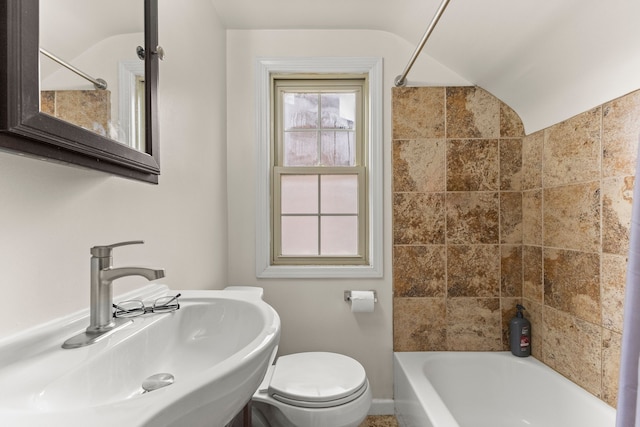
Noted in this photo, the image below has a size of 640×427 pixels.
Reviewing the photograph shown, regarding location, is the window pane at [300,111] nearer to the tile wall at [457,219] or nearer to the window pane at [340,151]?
the window pane at [340,151]

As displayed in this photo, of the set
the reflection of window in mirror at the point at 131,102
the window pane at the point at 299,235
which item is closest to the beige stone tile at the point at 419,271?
the window pane at the point at 299,235

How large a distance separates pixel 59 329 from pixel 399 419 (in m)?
1.74

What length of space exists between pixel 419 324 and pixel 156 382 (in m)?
1.57

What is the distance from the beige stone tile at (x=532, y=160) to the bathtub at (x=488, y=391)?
37.2 inches

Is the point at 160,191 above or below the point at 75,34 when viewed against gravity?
below

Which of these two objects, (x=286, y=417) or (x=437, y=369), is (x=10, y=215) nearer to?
(x=286, y=417)

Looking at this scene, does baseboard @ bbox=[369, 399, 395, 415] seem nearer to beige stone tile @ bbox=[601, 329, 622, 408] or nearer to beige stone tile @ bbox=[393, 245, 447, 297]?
beige stone tile @ bbox=[393, 245, 447, 297]

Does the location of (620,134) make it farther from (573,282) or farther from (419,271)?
(419,271)

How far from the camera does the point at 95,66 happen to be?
79cm

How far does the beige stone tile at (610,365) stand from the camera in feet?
4.36

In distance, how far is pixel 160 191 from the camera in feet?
3.98

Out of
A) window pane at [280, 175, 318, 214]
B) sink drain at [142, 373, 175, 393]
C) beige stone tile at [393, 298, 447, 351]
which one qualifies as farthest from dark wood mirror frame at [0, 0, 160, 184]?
beige stone tile at [393, 298, 447, 351]

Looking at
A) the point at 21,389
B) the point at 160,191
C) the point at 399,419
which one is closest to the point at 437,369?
the point at 399,419

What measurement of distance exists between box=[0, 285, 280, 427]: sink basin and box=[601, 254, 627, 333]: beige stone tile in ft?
4.42
